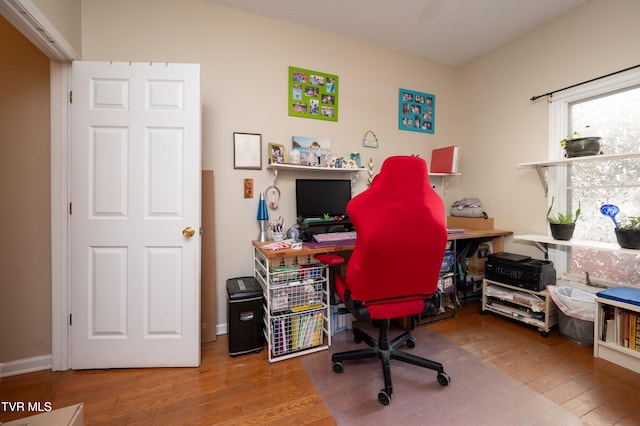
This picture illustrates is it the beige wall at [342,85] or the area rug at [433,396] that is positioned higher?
the beige wall at [342,85]

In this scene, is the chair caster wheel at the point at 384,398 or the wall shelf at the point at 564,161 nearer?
the chair caster wheel at the point at 384,398

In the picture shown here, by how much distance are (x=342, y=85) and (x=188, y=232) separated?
2.08 meters

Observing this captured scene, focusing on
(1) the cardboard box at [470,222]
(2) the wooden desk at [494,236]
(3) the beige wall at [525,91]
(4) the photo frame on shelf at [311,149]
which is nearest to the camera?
(3) the beige wall at [525,91]

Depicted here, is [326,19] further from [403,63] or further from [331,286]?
[331,286]

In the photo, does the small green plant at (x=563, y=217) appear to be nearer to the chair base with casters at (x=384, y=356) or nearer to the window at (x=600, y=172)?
the window at (x=600, y=172)

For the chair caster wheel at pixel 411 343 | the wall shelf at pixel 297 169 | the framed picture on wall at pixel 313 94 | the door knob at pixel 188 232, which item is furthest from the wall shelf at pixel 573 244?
the door knob at pixel 188 232

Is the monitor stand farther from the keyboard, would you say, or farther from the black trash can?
the black trash can

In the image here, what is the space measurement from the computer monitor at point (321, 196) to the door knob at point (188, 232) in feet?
3.00

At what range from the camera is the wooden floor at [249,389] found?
1.41 meters

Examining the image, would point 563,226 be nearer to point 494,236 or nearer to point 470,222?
point 494,236

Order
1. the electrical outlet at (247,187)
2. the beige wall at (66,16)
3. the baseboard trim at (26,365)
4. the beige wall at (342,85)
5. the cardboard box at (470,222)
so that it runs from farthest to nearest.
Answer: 1. the cardboard box at (470,222)
2. the electrical outlet at (247,187)
3. the beige wall at (342,85)
4. the baseboard trim at (26,365)
5. the beige wall at (66,16)

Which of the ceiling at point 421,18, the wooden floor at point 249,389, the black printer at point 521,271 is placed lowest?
the wooden floor at point 249,389

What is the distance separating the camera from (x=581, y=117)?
2.42 m

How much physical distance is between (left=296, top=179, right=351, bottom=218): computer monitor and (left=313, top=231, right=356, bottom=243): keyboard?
0.36m
